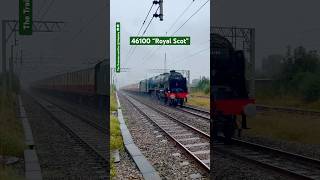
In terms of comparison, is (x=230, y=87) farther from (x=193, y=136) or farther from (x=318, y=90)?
(x=318, y=90)

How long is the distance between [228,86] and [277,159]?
221 centimetres

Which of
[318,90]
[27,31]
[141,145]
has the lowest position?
[141,145]

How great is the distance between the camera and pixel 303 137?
12.7 metres

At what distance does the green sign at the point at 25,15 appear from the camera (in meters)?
6.82

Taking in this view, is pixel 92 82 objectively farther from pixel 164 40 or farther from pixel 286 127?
pixel 286 127

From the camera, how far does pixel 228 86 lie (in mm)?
10102

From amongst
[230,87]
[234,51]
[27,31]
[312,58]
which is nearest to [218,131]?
[230,87]

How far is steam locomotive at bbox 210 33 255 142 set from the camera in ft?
32.3

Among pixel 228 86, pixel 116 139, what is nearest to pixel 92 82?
pixel 116 139

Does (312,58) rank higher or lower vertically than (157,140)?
higher

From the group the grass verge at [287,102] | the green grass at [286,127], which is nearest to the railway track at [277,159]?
the green grass at [286,127]

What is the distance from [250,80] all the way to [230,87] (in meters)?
0.54

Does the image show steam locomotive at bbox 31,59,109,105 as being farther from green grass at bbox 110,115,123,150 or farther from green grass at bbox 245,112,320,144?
green grass at bbox 245,112,320,144

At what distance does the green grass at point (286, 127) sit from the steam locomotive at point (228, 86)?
5.34 feet
